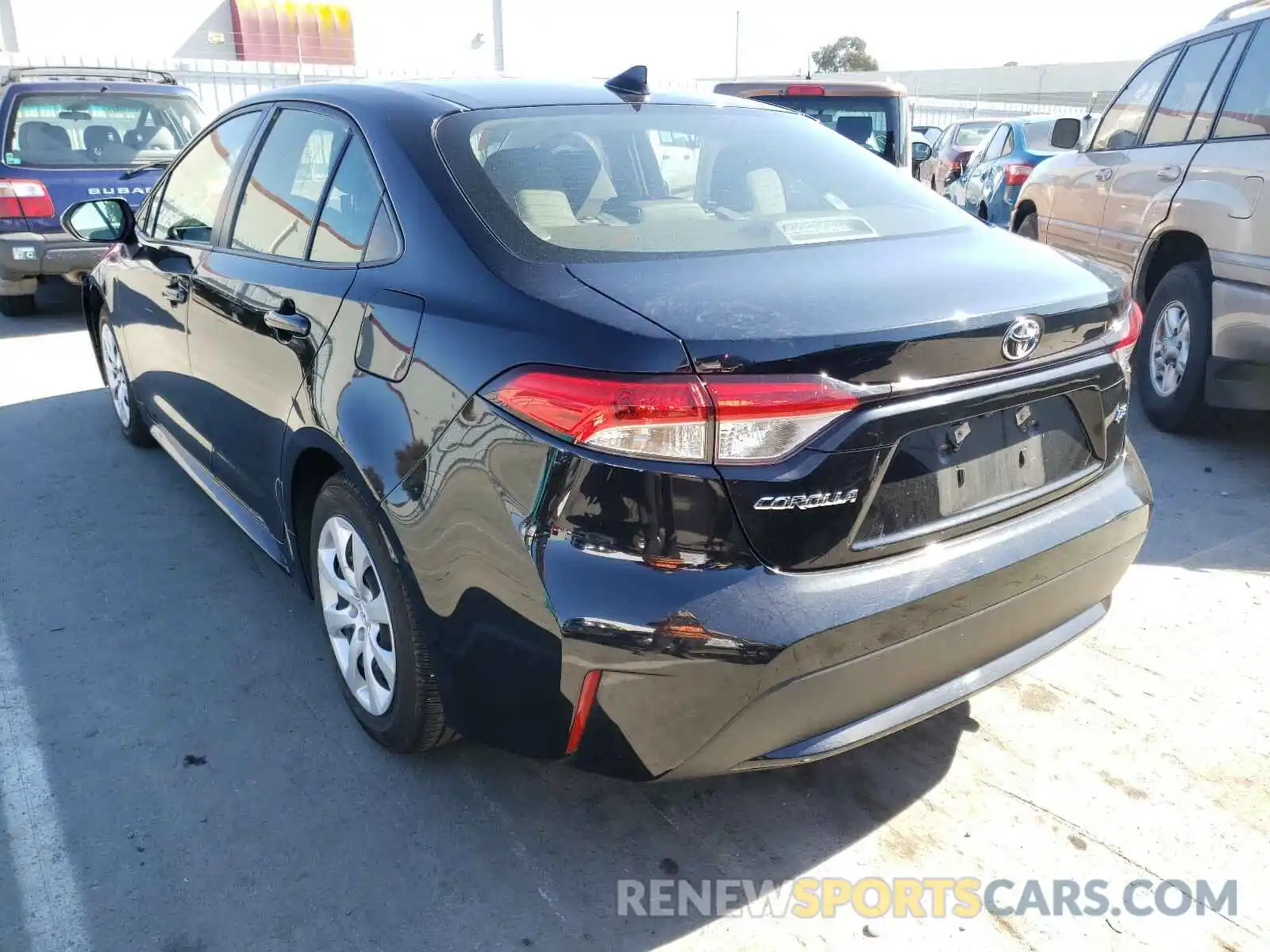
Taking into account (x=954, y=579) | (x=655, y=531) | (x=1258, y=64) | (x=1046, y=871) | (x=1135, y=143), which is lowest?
(x=1046, y=871)

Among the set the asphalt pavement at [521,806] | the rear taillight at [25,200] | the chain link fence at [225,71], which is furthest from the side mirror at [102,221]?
the chain link fence at [225,71]

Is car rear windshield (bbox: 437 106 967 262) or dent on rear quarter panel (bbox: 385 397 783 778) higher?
car rear windshield (bbox: 437 106 967 262)

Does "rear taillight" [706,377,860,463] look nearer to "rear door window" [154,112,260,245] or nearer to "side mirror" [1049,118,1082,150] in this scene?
"rear door window" [154,112,260,245]

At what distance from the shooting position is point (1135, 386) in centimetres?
575

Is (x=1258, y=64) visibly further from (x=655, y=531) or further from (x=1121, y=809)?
(x=655, y=531)

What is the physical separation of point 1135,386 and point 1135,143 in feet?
4.41

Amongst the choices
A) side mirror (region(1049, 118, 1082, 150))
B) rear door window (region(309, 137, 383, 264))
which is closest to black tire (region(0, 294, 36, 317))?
rear door window (region(309, 137, 383, 264))

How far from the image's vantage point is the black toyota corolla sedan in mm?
1878

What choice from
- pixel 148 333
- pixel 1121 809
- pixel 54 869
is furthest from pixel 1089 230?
pixel 54 869

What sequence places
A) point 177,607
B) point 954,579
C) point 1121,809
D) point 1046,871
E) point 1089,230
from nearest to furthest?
point 954,579
point 1046,871
point 1121,809
point 177,607
point 1089,230

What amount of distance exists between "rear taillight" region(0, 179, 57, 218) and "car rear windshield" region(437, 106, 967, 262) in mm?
6395

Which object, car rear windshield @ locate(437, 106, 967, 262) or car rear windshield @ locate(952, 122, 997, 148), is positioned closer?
car rear windshield @ locate(437, 106, 967, 262)

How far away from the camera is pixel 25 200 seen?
7566mm

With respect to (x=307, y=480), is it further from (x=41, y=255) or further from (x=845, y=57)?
(x=845, y=57)
